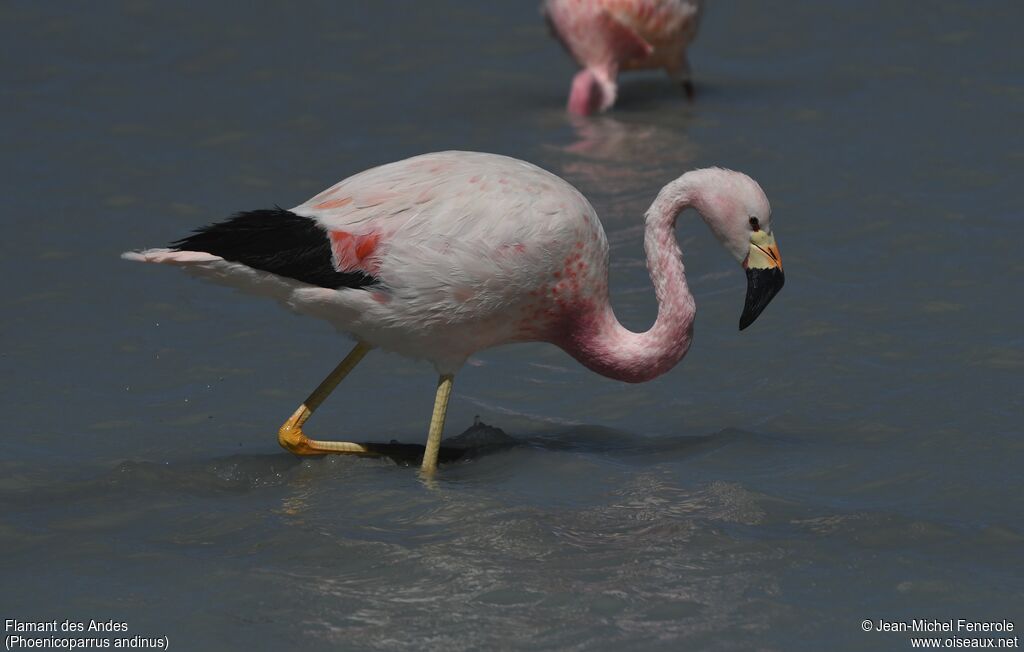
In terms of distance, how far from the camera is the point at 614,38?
12.5m

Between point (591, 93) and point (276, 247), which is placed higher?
point (591, 93)

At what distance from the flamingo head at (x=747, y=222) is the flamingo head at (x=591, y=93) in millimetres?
5806

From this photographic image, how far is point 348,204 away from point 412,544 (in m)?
1.45

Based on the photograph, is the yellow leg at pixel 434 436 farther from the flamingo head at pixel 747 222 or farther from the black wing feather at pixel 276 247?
the flamingo head at pixel 747 222

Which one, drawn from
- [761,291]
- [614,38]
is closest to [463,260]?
[761,291]

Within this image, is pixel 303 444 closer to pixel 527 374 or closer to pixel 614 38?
pixel 527 374

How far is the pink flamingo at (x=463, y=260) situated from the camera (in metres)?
6.30

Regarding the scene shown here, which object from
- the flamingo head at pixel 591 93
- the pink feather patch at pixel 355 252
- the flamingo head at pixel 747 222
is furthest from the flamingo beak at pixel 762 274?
the flamingo head at pixel 591 93

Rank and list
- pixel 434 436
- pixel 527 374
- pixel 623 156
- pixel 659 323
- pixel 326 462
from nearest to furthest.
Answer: pixel 434 436, pixel 659 323, pixel 326 462, pixel 527 374, pixel 623 156

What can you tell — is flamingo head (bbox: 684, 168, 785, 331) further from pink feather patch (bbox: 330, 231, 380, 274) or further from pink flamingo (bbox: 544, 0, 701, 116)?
pink flamingo (bbox: 544, 0, 701, 116)

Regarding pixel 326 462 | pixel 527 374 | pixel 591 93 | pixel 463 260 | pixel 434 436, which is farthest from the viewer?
pixel 591 93

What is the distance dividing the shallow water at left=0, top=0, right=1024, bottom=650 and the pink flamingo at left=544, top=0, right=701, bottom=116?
0.28m

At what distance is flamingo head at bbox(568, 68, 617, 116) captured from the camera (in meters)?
12.4

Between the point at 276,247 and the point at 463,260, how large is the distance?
0.72m
